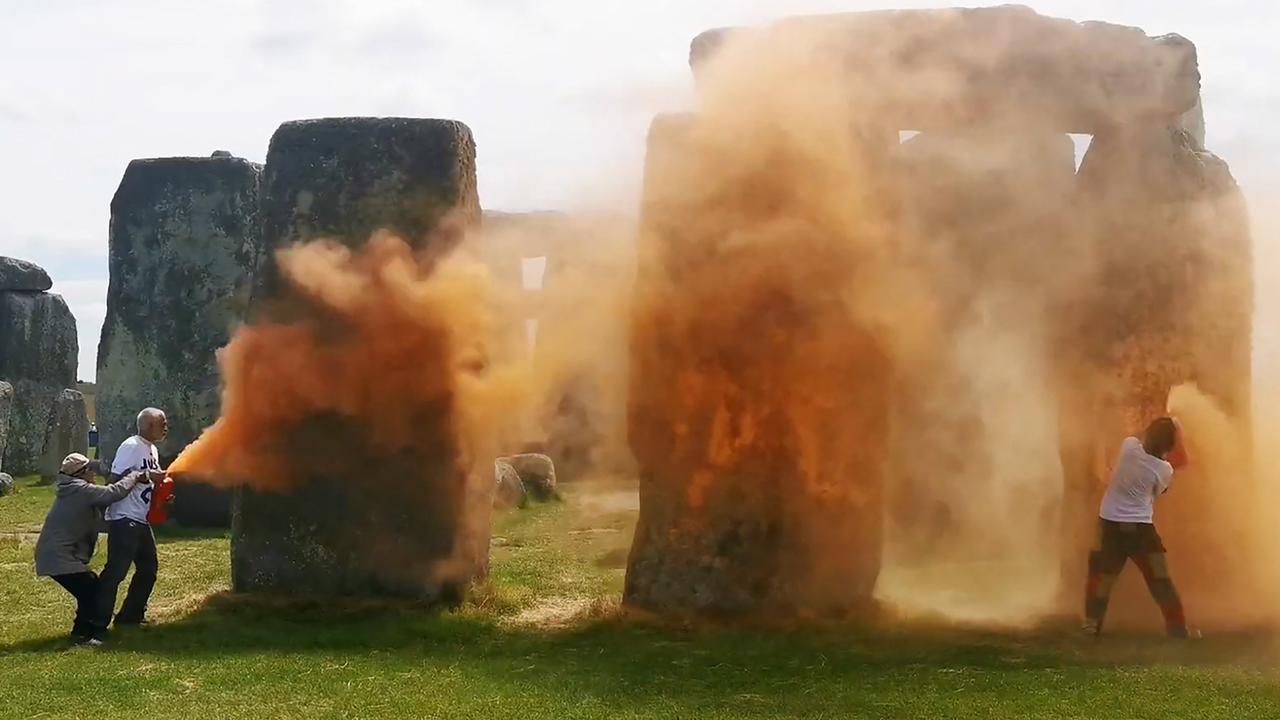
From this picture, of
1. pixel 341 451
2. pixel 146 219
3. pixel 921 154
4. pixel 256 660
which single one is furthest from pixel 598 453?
pixel 256 660

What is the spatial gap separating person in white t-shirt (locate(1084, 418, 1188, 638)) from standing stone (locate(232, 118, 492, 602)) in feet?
15.8

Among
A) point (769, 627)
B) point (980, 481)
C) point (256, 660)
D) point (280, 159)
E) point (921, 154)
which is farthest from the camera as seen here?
point (980, 481)

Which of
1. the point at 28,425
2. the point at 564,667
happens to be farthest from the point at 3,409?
the point at 564,667

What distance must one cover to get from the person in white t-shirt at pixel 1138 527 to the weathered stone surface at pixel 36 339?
844 inches

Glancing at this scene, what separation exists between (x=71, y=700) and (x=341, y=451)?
11.4ft

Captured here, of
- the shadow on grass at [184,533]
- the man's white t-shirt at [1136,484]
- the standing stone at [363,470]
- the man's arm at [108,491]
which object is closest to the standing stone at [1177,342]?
the man's white t-shirt at [1136,484]

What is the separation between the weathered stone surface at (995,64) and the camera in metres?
10.9

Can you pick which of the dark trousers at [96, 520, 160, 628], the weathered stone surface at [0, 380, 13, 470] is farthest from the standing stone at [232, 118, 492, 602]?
the weathered stone surface at [0, 380, 13, 470]

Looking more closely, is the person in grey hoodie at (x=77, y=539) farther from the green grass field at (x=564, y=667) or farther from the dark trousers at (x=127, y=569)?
the green grass field at (x=564, y=667)

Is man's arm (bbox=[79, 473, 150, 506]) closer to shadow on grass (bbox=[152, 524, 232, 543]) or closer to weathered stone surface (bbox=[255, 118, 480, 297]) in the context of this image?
weathered stone surface (bbox=[255, 118, 480, 297])

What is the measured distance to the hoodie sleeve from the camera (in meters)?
9.64

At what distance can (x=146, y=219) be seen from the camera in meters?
18.6

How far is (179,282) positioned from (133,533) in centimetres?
935

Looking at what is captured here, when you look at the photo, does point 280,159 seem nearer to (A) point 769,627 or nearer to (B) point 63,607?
(B) point 63,607
